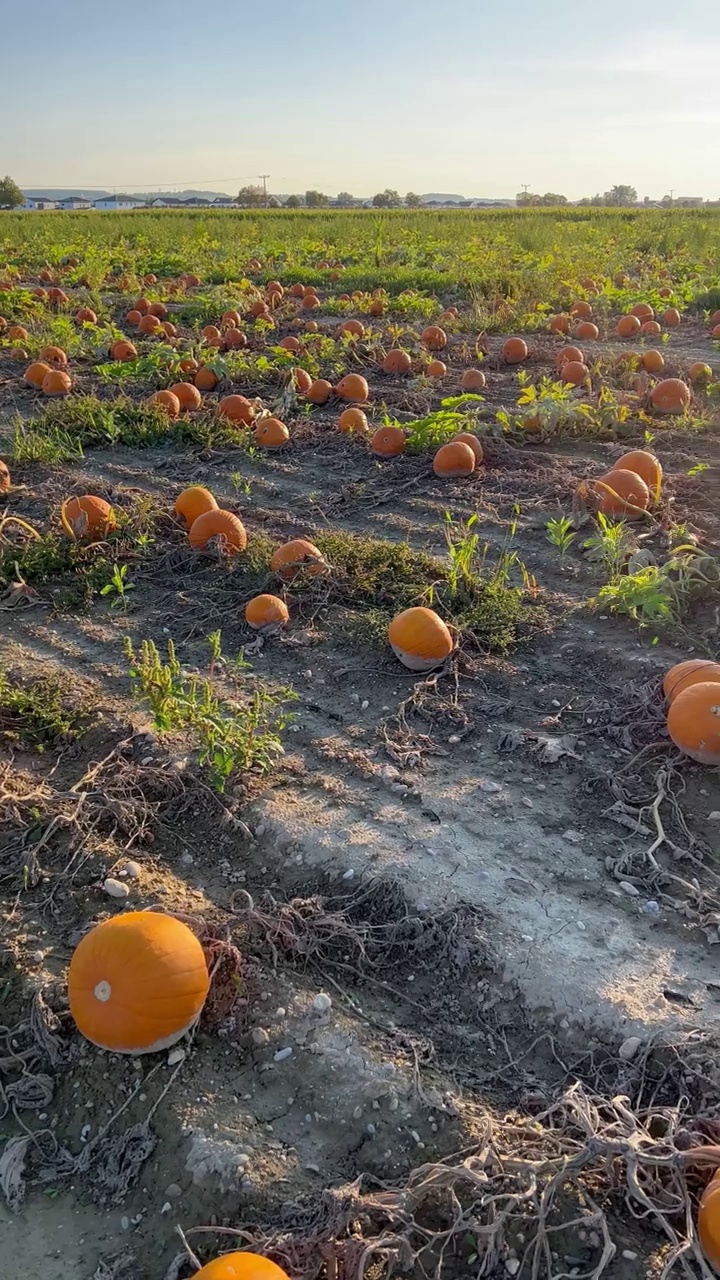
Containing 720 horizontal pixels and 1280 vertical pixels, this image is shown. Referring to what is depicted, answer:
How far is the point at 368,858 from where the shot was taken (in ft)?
10.5

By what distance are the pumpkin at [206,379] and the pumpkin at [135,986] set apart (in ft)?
25.4

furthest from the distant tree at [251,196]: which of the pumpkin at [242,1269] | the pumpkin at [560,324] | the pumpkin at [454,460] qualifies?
the pumpkin at [242,1269]

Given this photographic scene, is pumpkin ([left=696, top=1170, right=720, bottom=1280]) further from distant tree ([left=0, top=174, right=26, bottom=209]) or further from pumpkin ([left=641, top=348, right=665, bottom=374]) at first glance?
distant tree ([left=0, top=174, right=26, bottom=209])

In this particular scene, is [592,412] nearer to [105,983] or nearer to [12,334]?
[105,983]

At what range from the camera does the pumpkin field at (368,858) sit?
2.17 m

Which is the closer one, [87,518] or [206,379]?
[87,518]

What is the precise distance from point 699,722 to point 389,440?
433cm

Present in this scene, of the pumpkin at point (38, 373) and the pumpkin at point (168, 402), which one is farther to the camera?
the pumpkin at point (38, 373)

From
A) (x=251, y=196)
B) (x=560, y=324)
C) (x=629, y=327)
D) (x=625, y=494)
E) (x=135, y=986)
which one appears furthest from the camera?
(x=251, y=196)

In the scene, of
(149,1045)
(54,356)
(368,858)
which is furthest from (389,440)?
(54,356)

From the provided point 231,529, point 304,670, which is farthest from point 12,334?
point 304,670

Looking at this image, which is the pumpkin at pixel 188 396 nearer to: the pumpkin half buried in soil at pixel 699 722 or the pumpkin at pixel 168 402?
the pumpkin at pixel 168 402

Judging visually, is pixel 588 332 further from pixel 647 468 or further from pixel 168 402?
pixel 647 468

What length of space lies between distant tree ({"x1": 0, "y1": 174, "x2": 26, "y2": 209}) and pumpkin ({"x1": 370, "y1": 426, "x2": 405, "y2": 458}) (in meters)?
79.8
